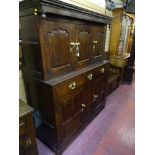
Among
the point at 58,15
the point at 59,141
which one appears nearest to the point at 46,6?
the point at 58,15

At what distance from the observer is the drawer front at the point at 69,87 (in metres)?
1.31

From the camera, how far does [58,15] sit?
1252 millimetres

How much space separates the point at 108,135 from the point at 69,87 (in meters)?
1.05

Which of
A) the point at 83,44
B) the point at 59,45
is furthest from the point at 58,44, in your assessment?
the point at 83,44

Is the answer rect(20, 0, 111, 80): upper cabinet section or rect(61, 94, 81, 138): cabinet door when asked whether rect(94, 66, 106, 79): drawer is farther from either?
rect(61, 94, 81, 138): cabinet door

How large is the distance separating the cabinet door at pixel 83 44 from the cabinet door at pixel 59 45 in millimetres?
121

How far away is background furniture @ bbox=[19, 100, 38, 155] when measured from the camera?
3.21 feet

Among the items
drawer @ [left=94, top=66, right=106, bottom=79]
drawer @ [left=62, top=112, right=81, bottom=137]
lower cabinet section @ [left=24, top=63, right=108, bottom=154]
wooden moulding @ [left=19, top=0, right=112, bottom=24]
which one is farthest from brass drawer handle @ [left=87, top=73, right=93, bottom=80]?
wooden moulding @ [left=19, top=0, right=112, bottom=24]

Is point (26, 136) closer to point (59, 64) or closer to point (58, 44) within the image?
point (59, 64)

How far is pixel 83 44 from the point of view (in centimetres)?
170

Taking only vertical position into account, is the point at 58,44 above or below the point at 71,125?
above

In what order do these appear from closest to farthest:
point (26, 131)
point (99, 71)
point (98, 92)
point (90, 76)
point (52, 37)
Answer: point (26, 131), point (52, 37), point (90, 76), point (99, 71), point (98, 92)
